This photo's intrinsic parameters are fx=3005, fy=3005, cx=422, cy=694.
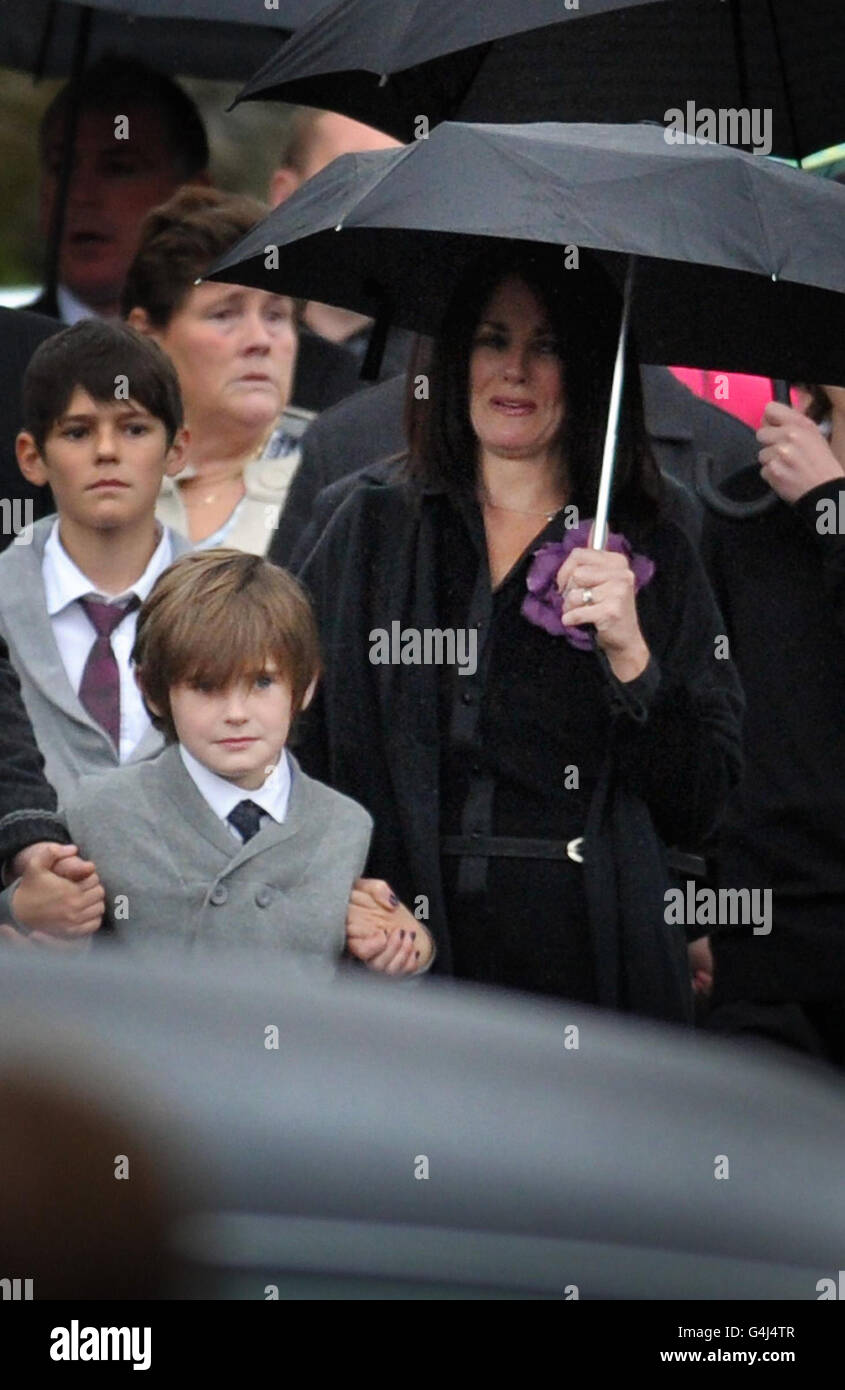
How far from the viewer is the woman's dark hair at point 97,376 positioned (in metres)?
5.43

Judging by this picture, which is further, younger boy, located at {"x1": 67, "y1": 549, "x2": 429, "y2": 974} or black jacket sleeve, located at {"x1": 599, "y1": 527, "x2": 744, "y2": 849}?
black jacket sleeve, located at {"x1": 599, "y1": 527, "x2": 744, "y2": 849}

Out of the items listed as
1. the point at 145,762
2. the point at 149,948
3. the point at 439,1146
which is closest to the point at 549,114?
the point at 145,762

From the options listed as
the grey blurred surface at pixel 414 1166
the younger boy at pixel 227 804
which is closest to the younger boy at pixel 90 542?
the younger boy at pixel 227 804

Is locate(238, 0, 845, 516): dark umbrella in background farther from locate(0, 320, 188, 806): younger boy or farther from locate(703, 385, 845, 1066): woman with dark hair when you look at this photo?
locate(0, 320, 188, 806): younger boy

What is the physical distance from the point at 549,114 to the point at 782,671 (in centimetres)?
128

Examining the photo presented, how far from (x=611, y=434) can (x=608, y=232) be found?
1.29ft

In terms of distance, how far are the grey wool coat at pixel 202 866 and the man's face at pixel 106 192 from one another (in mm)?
2630

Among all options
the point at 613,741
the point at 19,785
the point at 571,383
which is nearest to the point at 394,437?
the point at 571,383

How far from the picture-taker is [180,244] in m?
6.12

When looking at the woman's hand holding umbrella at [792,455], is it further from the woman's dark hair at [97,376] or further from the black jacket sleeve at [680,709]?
the woman's dark hair at [97,376]

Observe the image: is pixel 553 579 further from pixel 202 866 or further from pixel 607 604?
pixel 202 866

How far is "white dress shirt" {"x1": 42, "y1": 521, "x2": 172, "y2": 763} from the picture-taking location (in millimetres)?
5145

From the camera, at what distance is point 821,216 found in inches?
193

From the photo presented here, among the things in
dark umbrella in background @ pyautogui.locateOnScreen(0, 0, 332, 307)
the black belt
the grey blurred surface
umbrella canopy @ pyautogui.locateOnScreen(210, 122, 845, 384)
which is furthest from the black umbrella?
the grey blurred surface
